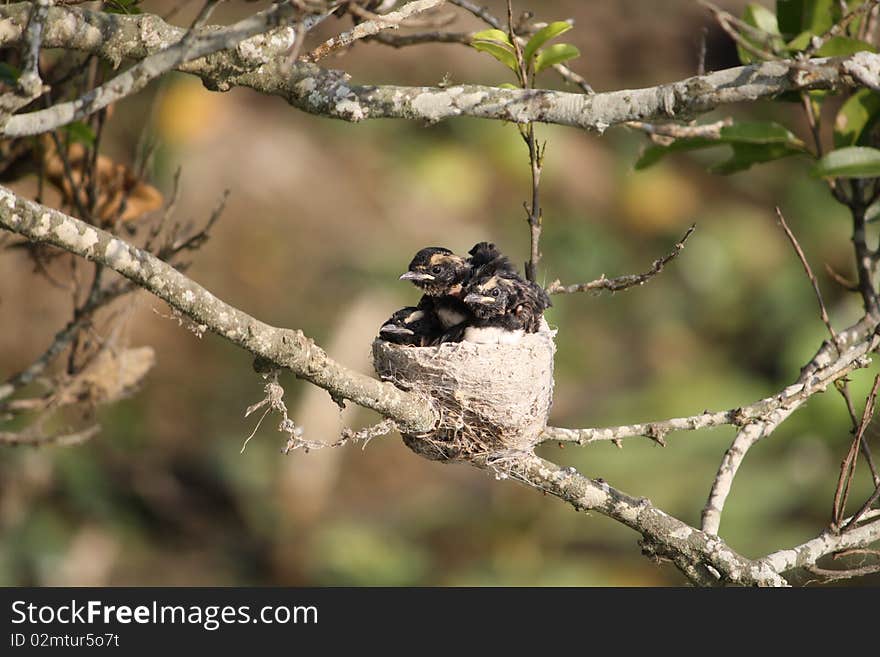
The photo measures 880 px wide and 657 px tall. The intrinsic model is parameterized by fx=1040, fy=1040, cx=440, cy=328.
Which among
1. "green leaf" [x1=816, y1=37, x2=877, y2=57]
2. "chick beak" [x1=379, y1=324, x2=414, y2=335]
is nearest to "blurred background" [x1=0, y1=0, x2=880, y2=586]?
"chick beak" [x1=379, y1=324, x2=414, y2=335]

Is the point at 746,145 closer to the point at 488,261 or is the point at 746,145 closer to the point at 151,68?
the point at 488,261

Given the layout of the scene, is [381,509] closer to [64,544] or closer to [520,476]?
[64,544]

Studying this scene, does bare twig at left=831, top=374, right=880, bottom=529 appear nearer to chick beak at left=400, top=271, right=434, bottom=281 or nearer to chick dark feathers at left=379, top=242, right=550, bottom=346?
chick dark feathers at left=379, top=242, right=550, bottom=346

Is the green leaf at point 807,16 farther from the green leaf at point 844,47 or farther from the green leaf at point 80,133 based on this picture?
the green leaf at point 80,133

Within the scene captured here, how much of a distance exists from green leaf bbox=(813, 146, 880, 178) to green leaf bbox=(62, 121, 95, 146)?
2.51m

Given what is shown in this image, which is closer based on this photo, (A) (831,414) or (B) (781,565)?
(B) (781,565)

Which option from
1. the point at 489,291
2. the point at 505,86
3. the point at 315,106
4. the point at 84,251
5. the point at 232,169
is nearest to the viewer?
the point at 84,251

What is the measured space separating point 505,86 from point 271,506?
725 cm

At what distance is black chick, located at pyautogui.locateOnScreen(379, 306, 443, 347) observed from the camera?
3.95m

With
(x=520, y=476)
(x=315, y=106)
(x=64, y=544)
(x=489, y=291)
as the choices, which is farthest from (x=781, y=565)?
(x=64, y=544)

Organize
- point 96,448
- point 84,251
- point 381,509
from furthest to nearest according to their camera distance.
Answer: point 381,509
point 96,448
point 84,251

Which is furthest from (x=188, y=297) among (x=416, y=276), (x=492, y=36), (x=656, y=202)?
(x=656, y=202)

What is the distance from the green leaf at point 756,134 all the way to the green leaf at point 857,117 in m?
0.16

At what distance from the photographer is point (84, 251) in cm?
241
